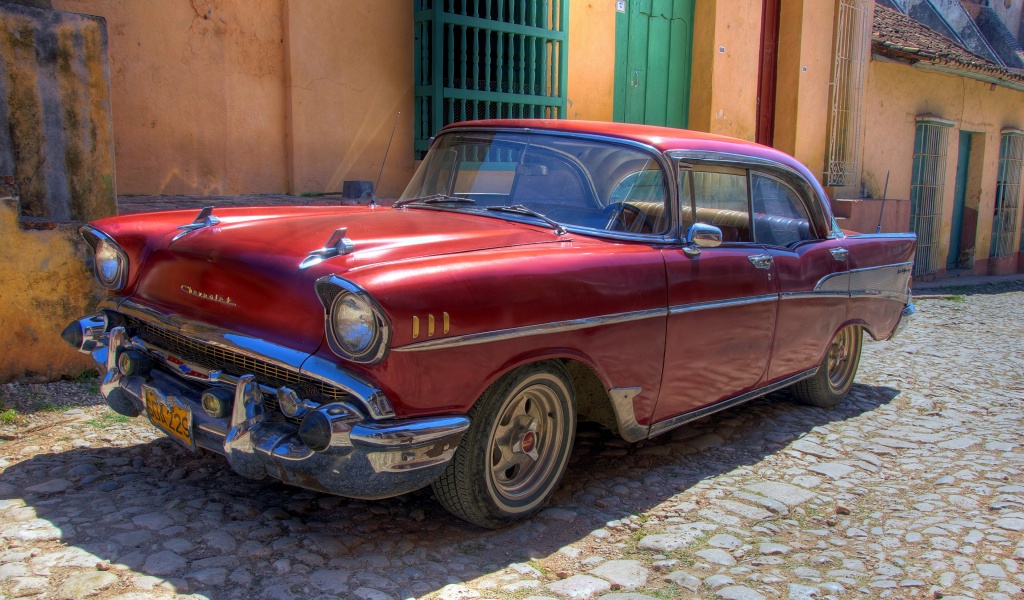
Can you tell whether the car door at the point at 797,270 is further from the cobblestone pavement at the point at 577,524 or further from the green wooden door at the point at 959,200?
the green wooden door at the point at 959,200

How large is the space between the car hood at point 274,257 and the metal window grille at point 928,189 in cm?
1172

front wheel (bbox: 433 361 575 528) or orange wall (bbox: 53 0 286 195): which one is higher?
orange wall (bbox: 53 0 286 195)

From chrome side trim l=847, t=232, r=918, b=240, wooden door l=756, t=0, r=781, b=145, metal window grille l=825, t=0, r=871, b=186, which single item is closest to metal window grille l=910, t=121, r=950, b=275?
metal window grille l=825, t=0, r=871, b=186

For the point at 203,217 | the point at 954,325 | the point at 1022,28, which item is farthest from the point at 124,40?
the point at 1022,28

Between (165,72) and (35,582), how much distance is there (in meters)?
4.09

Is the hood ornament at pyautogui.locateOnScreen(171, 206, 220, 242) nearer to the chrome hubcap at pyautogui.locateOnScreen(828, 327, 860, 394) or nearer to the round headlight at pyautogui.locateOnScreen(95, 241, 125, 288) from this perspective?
the round headlight at pyautogui.locateOnScreen(95, 241, 125, 288)

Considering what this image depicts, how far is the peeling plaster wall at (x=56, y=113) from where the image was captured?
14.6 feet

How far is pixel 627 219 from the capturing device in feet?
12.1

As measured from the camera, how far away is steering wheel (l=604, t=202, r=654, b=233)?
365 centimetres

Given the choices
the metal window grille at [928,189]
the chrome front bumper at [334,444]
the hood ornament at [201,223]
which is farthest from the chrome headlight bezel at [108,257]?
the metal window grille at [928,189]

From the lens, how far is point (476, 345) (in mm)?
2822

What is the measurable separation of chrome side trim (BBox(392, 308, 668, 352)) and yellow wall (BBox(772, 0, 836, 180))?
332 inches

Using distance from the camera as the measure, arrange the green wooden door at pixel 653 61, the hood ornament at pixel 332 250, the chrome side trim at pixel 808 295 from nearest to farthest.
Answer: the hood ornament at pixel 332 250 → the chrome side trim at pixel 808 295 → the green wooden door at pixel 653 61

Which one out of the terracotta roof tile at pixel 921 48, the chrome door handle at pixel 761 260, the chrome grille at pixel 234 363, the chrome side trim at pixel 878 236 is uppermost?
the terracotta roof tile at pixel 921 48
